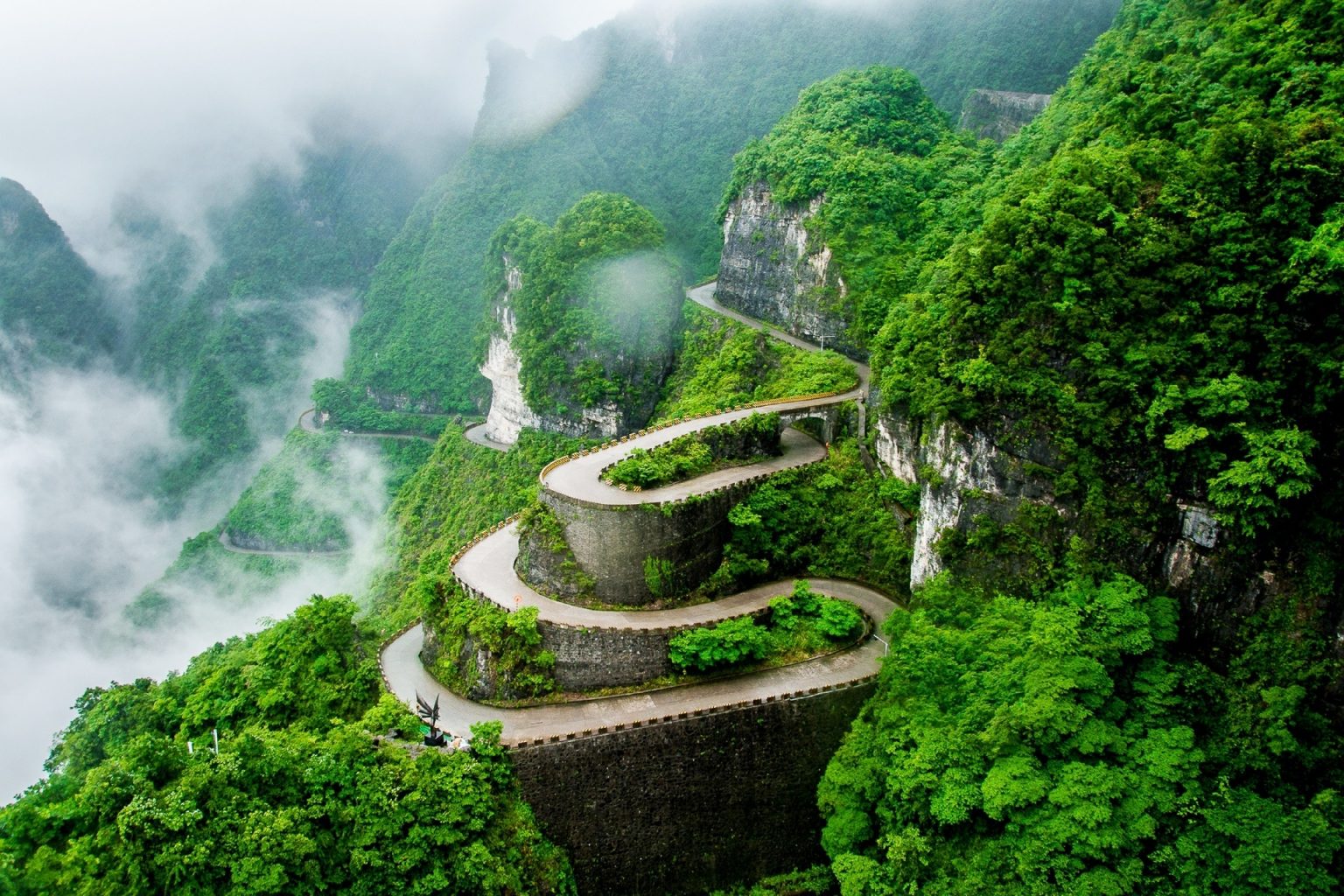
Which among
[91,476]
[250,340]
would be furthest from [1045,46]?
[91,476]

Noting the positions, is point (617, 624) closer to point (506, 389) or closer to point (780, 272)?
point (780, 272)

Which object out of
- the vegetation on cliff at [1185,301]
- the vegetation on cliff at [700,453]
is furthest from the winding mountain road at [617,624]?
the vegetation on cliff at [1185,301]

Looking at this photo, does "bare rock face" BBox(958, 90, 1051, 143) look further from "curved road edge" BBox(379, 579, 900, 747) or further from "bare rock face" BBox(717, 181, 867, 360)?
"curved road edge" BBox(379, 579, 900, 747)

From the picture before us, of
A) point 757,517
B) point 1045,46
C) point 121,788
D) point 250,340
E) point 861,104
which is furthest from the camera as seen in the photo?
point 250,340

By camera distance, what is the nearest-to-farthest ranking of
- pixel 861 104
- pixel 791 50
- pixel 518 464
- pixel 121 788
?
pixel 121 788
pixel 861 104
pixel 518 464
pixel 791 50

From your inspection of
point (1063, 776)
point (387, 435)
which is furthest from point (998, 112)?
point (387, 435)

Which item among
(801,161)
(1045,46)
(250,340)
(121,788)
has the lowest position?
(250,340)

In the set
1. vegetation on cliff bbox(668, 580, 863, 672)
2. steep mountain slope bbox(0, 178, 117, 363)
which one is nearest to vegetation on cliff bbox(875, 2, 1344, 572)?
vegetation on cliff bbox(668, 580, 863, 672)

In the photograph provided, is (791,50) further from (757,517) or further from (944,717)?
(944,717)
